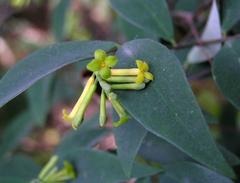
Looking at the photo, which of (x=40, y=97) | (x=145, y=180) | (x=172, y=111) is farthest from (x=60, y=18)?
(x=172, y=111)

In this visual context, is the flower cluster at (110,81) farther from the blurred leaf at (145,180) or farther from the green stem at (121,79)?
the blurred leaf at (145,180)

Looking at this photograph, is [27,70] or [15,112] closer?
[27,70]

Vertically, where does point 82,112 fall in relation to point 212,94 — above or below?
above

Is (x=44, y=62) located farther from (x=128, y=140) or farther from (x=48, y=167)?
(x=48, y=167)

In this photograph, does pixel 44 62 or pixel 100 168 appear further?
pixel 100 168

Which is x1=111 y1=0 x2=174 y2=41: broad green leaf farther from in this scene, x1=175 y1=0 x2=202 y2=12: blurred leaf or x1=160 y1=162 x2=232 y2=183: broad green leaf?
x1=175 y1=0 x2=202 y2=12: blurred leaf

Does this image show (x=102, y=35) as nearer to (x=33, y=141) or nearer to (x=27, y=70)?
(x=33, y=141)

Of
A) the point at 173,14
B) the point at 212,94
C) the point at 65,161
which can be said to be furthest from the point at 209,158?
the point at 212,94
